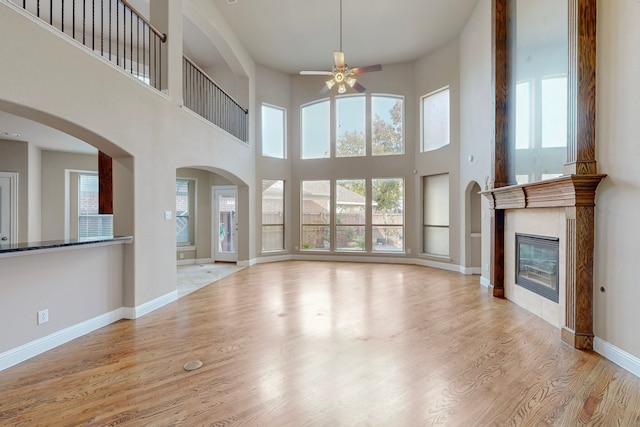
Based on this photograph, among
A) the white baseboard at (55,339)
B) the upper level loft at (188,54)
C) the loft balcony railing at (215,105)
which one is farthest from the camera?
the loft balcony railing at (215,105)

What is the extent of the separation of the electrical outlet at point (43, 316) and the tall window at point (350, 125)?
697cm

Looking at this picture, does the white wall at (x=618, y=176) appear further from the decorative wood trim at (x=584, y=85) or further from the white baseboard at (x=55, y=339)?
the white baseboard at (x=55, y=339)

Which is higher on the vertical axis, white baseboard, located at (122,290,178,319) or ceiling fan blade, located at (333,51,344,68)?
ceiling fan blade, located at (333,51,344,68)

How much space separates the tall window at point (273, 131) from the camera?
861 cm

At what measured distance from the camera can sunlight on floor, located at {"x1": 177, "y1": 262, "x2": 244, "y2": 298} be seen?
18.5ft

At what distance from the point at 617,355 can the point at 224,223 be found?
7850 mm

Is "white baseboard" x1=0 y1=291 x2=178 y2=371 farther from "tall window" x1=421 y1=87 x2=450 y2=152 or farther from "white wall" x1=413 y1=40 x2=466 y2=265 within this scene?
"tall window" x1=421 y1=87 x2=450 y2=152

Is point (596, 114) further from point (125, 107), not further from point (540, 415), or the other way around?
point (125, 107)

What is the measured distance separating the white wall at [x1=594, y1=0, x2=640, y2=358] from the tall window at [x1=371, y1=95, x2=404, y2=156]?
5.45m

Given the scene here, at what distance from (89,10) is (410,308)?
291 inches

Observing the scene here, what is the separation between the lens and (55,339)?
122 inches

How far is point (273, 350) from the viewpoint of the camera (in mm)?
3008

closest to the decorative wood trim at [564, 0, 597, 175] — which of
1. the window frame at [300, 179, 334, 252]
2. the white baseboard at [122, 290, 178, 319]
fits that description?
the white baseboard at [122, 290, 178, 319]

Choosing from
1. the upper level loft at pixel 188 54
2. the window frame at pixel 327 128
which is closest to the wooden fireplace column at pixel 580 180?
the upper level loft at pixel 188 54
